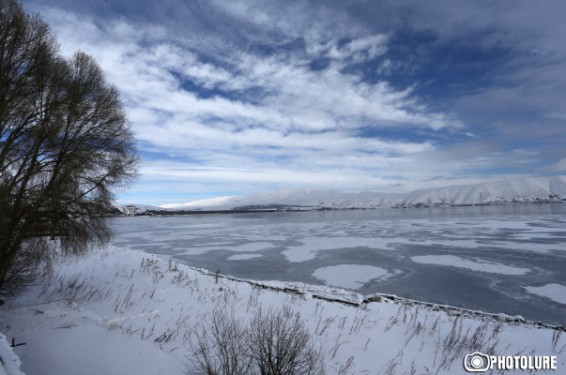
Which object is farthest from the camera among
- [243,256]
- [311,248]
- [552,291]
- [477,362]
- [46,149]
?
[311,248]

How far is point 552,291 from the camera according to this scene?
39.3 feet

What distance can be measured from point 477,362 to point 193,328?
19.9ft

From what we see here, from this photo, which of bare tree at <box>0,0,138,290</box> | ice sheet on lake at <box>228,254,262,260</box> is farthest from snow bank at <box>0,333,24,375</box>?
ice sheet on lake at <box>228,254,262,260</box>

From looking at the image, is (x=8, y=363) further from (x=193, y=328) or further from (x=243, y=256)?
(x=243, y=256)

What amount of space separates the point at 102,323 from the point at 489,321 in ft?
32.7

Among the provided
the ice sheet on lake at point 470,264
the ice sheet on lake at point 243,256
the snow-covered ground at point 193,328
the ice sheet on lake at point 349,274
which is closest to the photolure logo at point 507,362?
the snow-covered ground at point 193,328

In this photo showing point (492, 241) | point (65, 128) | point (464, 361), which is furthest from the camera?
point (492, 241)

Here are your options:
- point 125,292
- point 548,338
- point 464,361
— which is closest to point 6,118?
point 125,292

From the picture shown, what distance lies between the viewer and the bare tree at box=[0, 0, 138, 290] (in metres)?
9.62

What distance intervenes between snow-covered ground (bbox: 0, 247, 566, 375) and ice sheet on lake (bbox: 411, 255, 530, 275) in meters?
7.62

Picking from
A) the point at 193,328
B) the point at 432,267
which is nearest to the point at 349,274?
the point at 432,267

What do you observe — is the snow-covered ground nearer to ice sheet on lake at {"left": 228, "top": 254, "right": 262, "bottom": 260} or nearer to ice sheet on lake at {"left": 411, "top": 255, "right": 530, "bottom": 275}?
ice sheet on lake at {"left": 411, "top": 255, "right": 530, "bottom": 275}

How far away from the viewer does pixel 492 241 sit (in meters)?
25.0

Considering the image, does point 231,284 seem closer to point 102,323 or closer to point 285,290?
point 285,290
